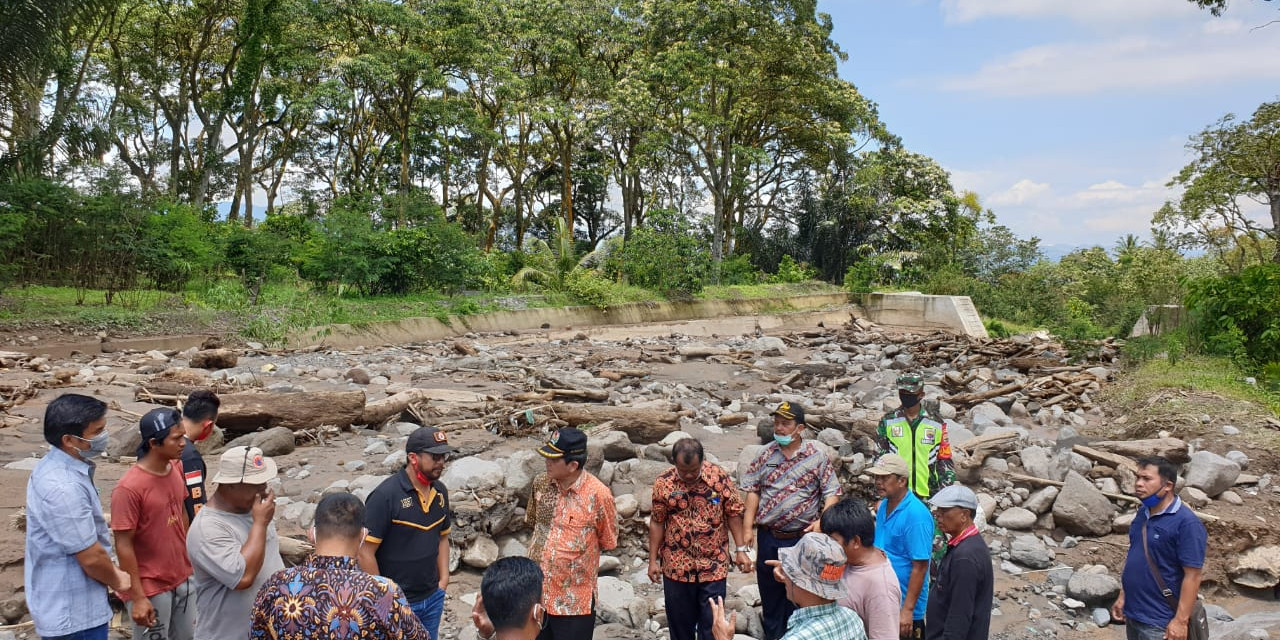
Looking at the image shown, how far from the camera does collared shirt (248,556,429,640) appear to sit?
2.36m

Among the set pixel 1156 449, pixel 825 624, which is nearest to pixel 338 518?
pixel 825 624

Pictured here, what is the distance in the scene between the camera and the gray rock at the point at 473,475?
6.10 m

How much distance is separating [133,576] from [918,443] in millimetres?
4200

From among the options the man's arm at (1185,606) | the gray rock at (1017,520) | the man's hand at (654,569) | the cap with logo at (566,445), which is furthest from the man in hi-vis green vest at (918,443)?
the gray rock at (1017,520)

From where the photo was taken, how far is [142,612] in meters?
3.09

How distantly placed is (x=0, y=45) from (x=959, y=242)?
31.5 metres

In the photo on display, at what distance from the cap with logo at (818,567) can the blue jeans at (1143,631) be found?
2.16 metres

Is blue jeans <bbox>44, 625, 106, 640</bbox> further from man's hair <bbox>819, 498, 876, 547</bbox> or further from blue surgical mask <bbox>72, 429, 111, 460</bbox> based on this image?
man's hair <bbox>819, 498, 876, 547</bbox>

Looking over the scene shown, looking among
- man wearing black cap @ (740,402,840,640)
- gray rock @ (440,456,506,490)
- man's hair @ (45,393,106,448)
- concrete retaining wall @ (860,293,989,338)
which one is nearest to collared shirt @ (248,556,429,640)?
man's hair @ (45,393,106,448)

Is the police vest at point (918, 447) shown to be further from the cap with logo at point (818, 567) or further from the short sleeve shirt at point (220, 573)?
the short sleeve shirt at point (220, 573)

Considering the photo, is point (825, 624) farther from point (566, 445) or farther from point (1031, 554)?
point (1031, 554)

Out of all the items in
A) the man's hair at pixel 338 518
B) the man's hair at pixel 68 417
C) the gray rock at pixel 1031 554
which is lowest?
the gray rock at pixel 1031 554

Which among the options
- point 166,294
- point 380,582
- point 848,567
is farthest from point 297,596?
point 166,294

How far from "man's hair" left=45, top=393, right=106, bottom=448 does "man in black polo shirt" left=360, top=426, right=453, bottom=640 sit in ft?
3.70
